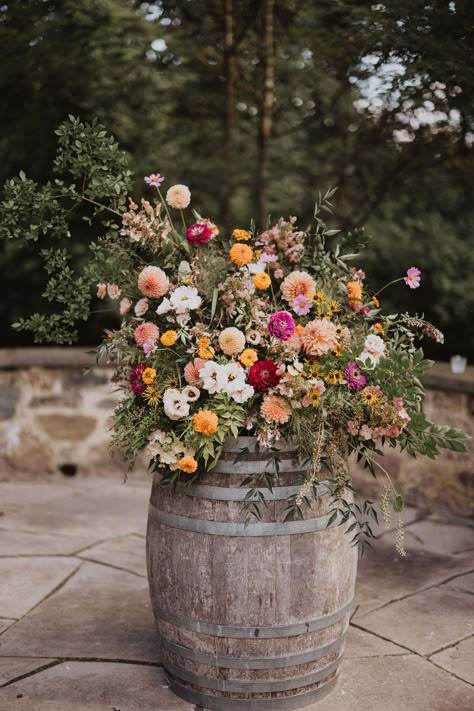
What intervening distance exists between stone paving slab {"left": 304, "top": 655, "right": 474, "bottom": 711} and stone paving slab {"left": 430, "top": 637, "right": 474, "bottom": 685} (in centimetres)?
4

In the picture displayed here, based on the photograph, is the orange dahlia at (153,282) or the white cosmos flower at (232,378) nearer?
the white cosmos flower at (232,378)

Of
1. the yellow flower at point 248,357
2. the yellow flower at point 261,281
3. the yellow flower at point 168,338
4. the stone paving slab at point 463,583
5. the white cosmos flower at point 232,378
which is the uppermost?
the yellow flower at point 261,281

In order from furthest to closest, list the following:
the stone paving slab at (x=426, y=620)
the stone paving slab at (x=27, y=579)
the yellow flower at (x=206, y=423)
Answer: the stone paving slab at (x=27, y=579)
the stone paving slab at (x=426, y=620)
the yellow flower at (x=206, y=423)

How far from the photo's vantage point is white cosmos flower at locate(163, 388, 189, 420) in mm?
2328

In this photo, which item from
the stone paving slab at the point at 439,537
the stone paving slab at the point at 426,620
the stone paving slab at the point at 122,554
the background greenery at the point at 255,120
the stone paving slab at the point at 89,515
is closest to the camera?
the stone paving slab at the point at 426,620

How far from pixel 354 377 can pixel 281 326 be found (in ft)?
0.89

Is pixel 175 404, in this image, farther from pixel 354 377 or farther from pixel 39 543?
pixel 39 543

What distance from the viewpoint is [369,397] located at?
2.34m

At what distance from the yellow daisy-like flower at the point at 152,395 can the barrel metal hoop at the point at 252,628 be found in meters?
0.70

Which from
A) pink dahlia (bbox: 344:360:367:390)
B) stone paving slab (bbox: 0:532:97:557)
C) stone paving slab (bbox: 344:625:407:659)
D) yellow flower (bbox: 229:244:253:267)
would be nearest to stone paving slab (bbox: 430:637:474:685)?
stone paving slab (bbox: 344:625:407:659)

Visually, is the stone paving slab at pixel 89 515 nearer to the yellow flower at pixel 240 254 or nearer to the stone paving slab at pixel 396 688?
the stone paving slab at pixel 396 688

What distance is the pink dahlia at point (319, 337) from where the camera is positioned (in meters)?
2.34

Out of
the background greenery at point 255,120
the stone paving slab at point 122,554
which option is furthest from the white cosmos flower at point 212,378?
the background greenery at point 255,120

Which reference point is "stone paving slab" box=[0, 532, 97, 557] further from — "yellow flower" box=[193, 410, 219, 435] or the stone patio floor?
"yellow flower" box=[193, 410, 219, 435]
